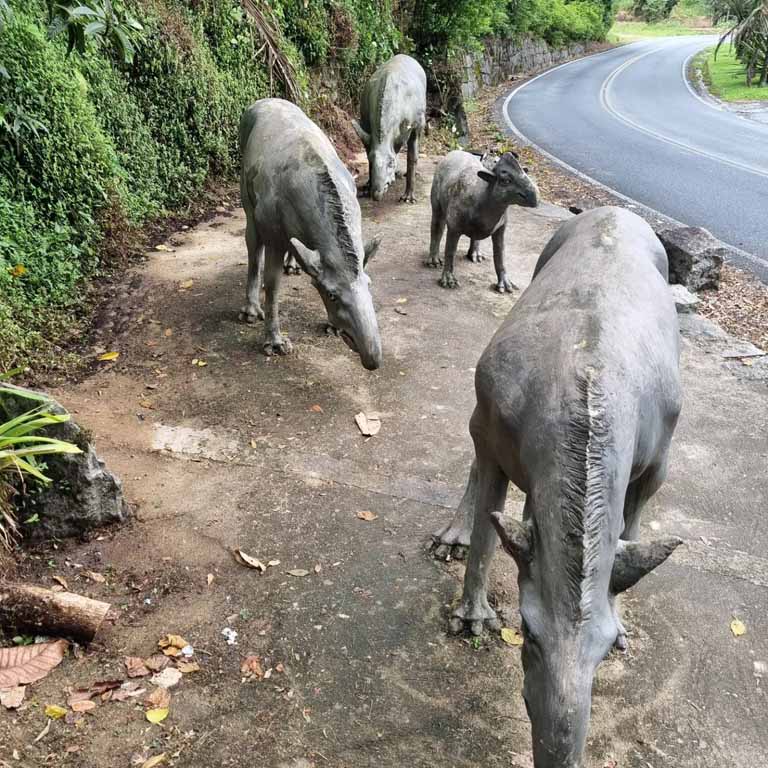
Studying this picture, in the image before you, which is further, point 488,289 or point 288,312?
point 488,289

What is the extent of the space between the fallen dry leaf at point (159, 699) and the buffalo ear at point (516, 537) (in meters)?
1.76

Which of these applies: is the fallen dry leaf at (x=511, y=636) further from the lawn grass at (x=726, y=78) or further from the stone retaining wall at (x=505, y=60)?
the lawn grass at (x=726, y=78)

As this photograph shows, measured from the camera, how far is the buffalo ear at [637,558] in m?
2.30

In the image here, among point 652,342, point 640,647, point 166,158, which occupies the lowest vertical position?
point 640,647

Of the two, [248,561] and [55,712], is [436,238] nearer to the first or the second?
[248,561]

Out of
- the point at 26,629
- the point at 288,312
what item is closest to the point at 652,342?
the point at 26,629

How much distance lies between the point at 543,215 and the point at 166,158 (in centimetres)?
558

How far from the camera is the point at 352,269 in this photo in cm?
500

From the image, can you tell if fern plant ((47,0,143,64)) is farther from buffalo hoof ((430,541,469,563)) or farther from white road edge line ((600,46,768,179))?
white road edge line ((600,46,768,179))

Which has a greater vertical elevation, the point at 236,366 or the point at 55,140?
the point at 55,140

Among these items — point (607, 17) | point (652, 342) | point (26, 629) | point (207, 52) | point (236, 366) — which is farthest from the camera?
point (607, 17)

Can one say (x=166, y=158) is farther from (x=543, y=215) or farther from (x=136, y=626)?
(x=136, y=626)

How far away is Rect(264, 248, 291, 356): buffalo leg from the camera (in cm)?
586

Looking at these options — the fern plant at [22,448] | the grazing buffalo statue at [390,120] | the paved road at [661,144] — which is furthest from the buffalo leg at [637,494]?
the paved road at [661,144]
